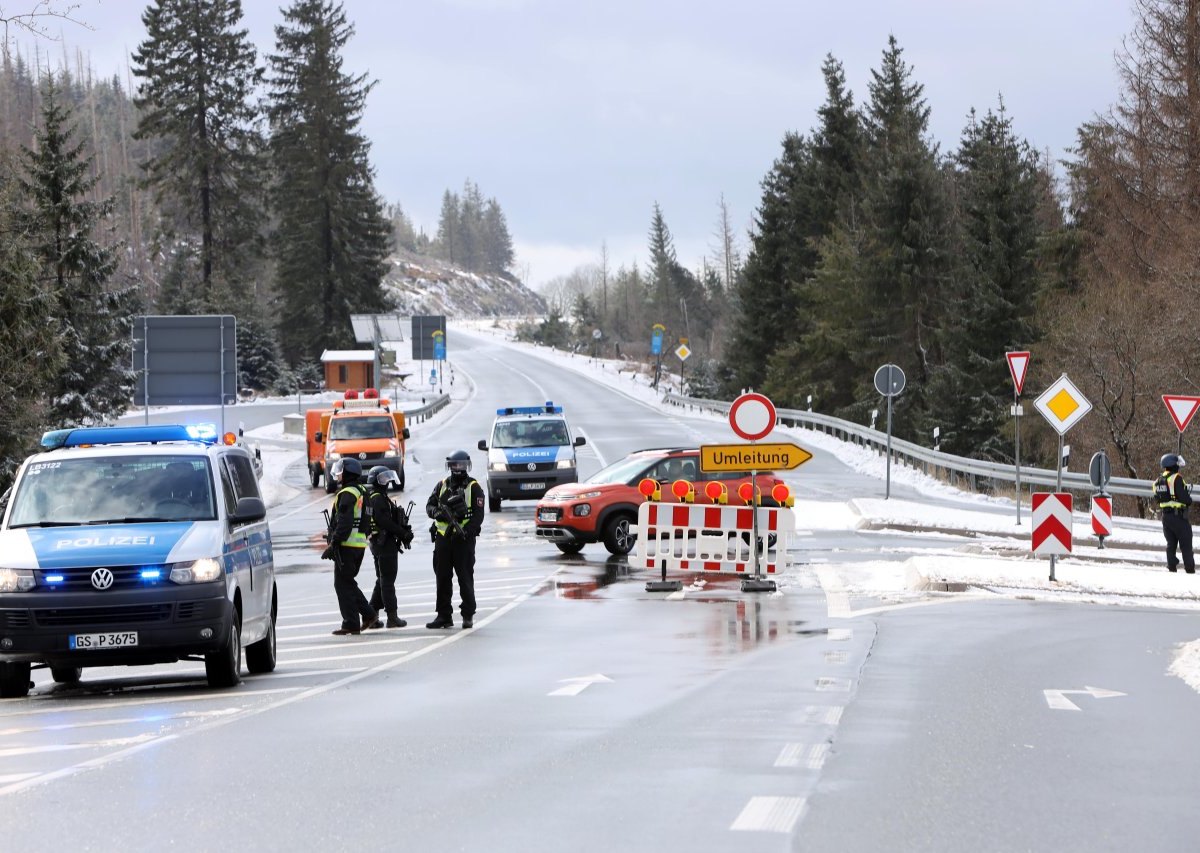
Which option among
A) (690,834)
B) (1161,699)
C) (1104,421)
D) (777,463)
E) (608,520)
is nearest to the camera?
(690,834)

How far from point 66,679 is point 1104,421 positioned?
106 ft

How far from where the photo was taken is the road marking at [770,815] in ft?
21.5

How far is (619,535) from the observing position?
80.4 ft

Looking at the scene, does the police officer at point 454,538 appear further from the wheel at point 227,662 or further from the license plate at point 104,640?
the license plate at point 104,640

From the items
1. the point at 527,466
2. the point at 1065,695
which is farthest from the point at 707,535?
the point at 527,466

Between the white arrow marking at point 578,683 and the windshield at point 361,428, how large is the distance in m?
29.8

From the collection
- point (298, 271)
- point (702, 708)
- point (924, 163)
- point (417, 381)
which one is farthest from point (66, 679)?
point (417, 381)

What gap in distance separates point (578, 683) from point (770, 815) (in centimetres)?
528

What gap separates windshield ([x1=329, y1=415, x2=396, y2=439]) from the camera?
41.7 meters

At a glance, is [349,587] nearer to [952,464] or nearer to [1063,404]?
[1063,404]

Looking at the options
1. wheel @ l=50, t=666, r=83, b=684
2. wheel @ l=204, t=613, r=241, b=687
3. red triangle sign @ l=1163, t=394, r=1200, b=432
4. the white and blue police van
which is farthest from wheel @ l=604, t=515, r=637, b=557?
wheel @ l=204, t=613, r=241, b=687

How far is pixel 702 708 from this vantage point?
1043 centimetres

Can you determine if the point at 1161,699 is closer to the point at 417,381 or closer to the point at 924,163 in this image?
the point at 924,163

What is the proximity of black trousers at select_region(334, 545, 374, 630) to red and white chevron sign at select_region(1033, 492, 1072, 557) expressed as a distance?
876cm
